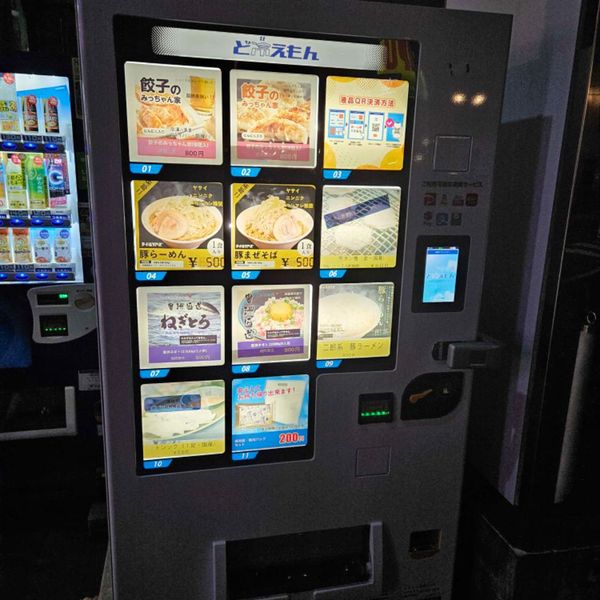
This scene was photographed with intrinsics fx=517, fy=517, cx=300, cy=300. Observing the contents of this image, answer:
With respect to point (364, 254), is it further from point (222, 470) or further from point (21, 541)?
point (21, 541)

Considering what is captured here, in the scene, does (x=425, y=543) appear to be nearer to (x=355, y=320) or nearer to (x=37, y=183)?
(x=355, y=320)

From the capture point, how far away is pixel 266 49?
47.6 inches

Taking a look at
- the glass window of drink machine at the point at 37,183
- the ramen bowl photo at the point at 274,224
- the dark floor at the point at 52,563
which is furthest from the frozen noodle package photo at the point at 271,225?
the dark floor at the point at 52,563

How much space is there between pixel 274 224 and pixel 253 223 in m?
0.05

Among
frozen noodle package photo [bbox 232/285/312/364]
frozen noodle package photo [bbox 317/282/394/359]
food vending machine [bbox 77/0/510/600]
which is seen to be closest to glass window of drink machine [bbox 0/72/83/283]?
food vending machine [bbox 77/0/510/600]

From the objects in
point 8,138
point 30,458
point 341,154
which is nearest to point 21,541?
point 30,458

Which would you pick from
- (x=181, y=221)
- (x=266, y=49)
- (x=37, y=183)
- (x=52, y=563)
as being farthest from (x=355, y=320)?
(x=52, y=563)

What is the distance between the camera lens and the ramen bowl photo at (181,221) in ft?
4.04

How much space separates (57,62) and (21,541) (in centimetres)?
203

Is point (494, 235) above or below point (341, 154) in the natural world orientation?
below

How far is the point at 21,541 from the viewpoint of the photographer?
2307mm

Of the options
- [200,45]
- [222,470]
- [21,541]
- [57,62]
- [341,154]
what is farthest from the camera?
[21,541]

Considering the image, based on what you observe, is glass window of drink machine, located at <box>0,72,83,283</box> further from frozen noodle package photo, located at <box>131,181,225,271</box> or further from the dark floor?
the dark floor

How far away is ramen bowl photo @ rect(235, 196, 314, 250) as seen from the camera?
1275 millimetres
